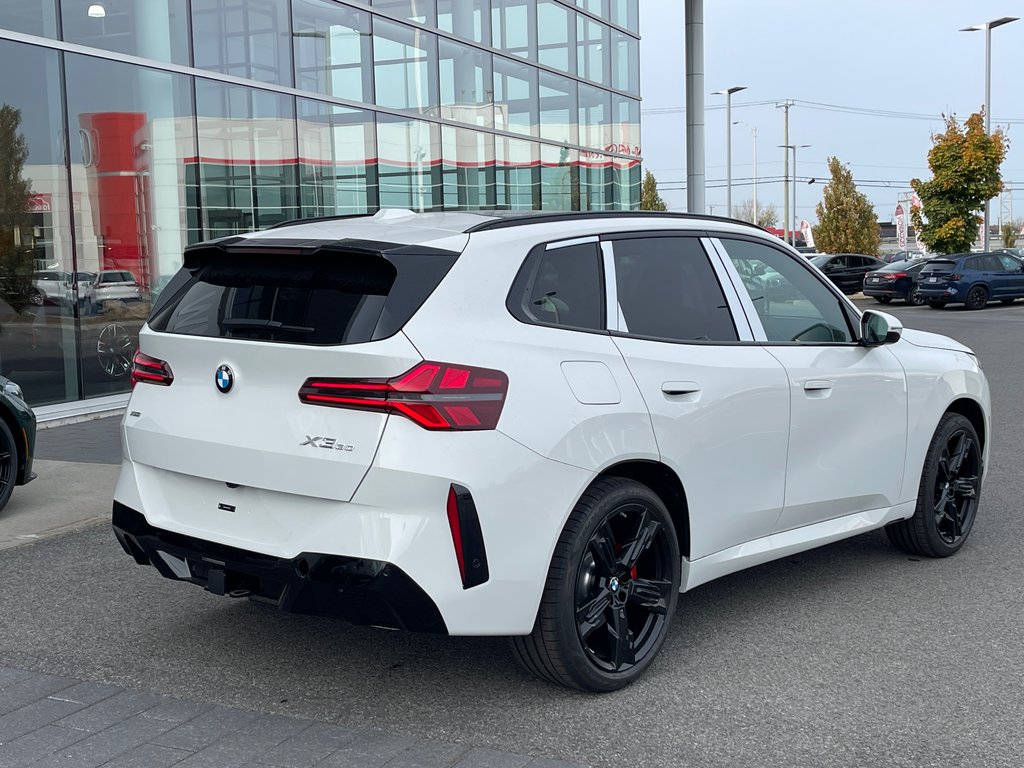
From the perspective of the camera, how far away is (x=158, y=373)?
4.27 meters

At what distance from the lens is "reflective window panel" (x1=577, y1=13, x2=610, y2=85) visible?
922 inches

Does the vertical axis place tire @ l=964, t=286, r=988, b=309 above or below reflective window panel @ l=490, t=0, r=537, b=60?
below

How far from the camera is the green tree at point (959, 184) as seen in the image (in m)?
37.0

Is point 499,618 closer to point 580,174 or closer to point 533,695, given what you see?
point 533,695

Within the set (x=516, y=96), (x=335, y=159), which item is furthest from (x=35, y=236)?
(x=516, y=96)

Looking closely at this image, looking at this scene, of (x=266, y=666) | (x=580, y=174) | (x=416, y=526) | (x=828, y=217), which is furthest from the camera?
(x=828, y=217)

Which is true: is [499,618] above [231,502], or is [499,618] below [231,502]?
below

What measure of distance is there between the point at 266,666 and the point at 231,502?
83 centimetres

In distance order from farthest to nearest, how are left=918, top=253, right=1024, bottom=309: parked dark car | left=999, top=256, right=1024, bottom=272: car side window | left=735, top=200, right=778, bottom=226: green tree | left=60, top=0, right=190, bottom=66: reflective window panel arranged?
left=735, top=200, right=778, bottom=226: green tree < left=999, top=256, right=1024, bottom=272: car side window < left=918, top=253, right=1024, bottom=309: parked dark car < left=60, top=0, right=190, bottom=66: reflective window panel

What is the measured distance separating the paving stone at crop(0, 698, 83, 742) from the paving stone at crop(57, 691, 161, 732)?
5cm

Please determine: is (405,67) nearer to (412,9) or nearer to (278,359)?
(412,9)

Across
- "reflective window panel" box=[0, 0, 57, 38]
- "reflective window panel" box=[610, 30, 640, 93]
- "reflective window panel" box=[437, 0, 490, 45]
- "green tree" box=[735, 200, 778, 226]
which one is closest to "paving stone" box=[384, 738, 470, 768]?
"reflective window panel" box=[0, 0, 57, 38]

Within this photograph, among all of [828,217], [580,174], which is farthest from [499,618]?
[828,217]

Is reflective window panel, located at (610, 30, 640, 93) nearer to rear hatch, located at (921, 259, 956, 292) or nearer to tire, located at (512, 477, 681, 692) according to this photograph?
rear hatch, located at (921, 259, 956, 292)
